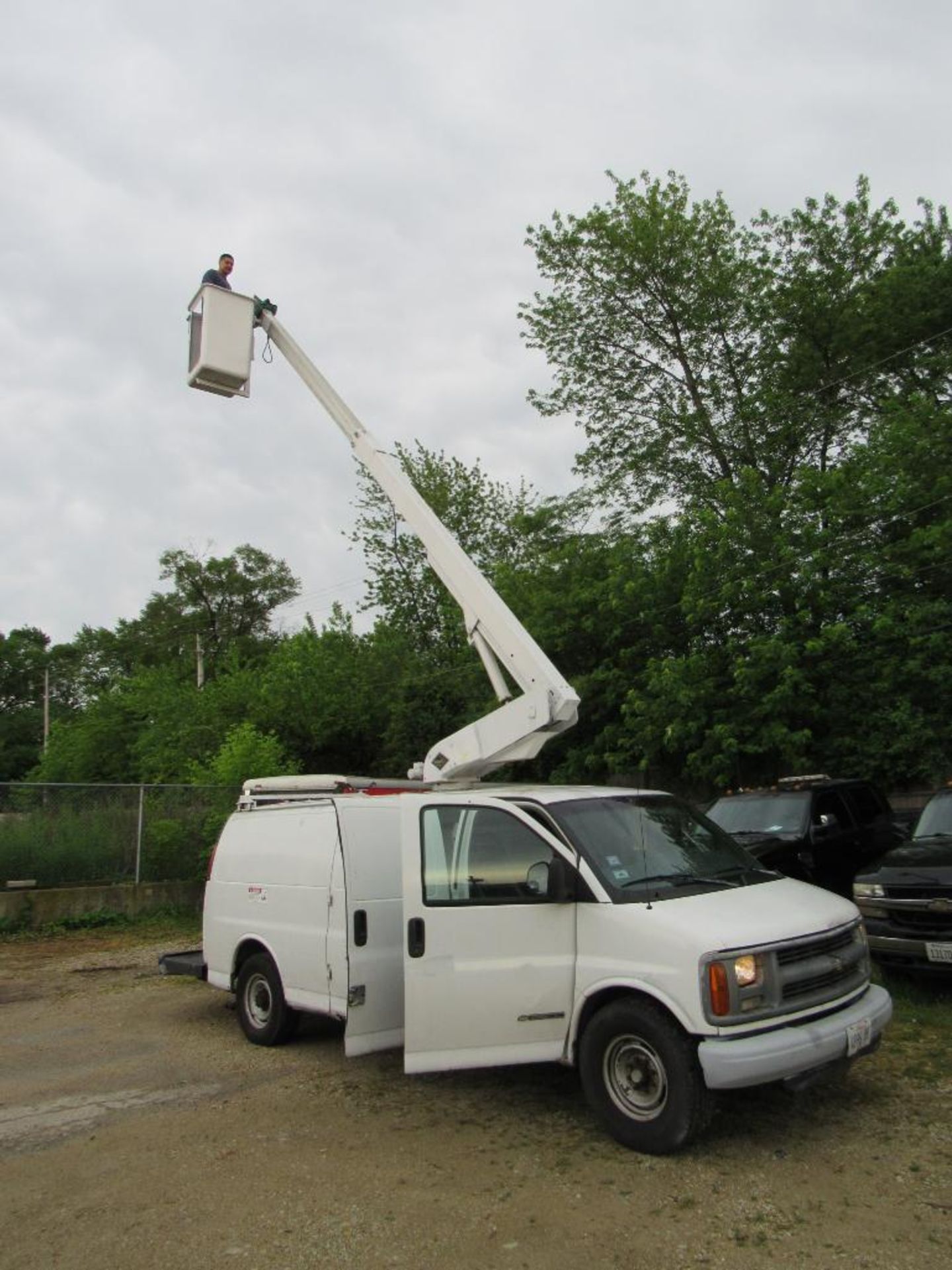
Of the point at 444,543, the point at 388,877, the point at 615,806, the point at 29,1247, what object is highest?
the point at 444,543

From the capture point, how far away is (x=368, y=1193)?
175 inches

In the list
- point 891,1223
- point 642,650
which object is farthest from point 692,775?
point 891,1223

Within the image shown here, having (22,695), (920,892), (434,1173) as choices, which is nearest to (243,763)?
(920,892)

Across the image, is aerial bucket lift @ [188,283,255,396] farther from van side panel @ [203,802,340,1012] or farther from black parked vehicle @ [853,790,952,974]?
black parked vehicle @ [853,790,952,974]

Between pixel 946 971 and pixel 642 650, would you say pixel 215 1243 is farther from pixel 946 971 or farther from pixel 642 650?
pixel 642 650

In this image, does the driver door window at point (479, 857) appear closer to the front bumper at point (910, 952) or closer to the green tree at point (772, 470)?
the front bumper at point (910, 952)

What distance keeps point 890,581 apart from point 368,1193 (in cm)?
1269

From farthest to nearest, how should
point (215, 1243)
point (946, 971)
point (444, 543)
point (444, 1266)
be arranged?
1. point (444, 543)
2. point (946, 971)
3. point (215, 1243)
4. point (444, 1266)

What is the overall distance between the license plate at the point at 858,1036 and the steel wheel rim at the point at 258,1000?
4315 millimetres

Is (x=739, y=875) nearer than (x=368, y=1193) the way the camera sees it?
No

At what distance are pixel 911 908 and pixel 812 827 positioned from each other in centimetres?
337

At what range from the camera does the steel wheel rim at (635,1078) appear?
15.4ft

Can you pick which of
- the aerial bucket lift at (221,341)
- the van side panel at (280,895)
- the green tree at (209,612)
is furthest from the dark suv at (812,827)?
the green tree at (209,612)

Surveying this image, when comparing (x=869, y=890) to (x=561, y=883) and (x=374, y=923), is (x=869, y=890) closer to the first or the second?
(x=561, y=883)
